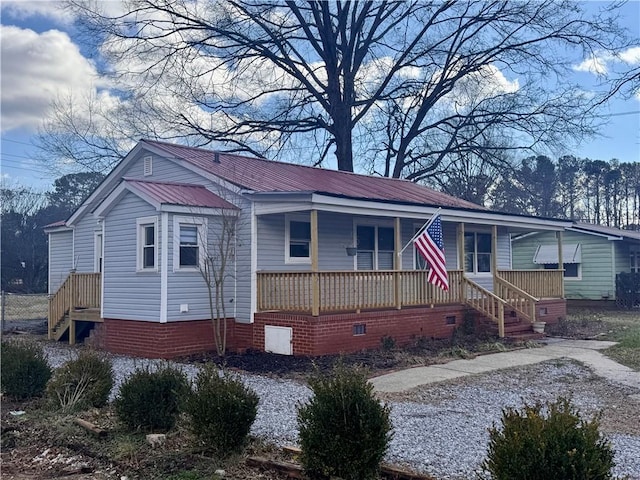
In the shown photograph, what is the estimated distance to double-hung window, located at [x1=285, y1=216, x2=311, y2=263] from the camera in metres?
15.0

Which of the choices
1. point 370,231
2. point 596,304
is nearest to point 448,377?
point 370,231

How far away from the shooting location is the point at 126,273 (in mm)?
14477

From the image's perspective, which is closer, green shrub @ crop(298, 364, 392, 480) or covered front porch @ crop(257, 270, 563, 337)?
green shrub @ crop(298, 364, 392, 480)

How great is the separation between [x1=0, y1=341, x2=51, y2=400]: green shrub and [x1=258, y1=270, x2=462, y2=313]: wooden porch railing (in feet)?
18.6

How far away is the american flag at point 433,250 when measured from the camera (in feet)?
49.2

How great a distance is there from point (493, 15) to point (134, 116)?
15543 millimetres

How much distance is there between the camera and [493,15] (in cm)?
2609

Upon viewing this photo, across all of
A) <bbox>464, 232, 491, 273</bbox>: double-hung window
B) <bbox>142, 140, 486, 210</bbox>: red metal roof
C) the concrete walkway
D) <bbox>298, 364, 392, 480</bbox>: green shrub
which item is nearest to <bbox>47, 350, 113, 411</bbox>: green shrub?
<bbox>298, 364, 392, 480</bbox>: green shrub

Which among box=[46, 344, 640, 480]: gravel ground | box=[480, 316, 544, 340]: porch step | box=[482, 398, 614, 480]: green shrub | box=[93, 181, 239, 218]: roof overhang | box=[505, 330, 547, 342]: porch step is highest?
box=[93, 181, 239, 218]: roof overhang

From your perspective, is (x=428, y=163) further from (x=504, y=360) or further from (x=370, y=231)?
(x=504, y=360)

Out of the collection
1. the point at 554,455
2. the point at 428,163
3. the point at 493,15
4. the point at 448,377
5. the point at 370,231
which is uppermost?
the point at 493,15

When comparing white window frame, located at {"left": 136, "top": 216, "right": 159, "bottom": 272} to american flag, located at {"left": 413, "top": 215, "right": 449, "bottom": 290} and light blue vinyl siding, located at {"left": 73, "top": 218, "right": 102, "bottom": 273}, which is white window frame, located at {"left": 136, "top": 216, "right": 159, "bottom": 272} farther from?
american flag, located at {"left": 413, "top": 215, "right": 449, "bottom": 290}

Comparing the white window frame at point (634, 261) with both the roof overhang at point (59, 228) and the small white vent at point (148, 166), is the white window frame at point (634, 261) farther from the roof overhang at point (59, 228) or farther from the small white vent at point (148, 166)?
the roof overhang at point (59, 228)

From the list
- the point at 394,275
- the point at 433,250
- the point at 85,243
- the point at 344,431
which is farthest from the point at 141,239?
the point at 344,431
